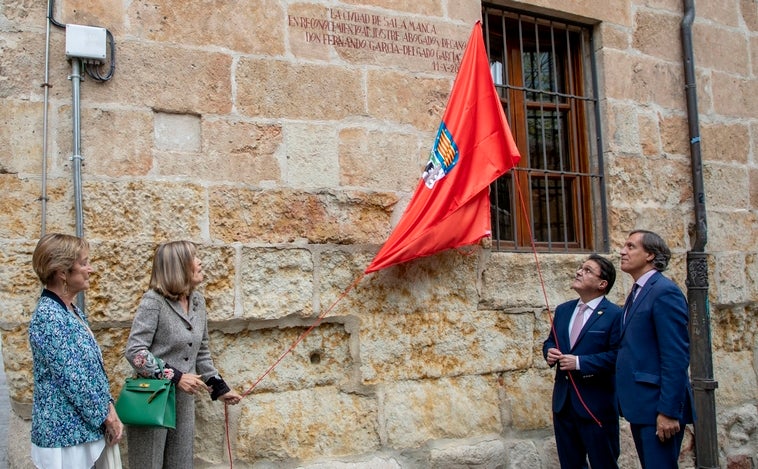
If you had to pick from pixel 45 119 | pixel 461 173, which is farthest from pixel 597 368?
pixel 45 119

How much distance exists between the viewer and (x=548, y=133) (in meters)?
5.04

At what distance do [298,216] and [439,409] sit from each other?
53.1 inches

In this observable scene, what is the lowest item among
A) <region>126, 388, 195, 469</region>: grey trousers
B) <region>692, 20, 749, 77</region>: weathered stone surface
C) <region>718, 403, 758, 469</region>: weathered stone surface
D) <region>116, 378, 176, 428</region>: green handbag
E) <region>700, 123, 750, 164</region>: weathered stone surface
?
<region>718, 403, 758, 469</region>: weathered stone surface

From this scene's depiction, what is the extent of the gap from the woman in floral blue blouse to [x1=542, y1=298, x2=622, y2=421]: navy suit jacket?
7.16 feet

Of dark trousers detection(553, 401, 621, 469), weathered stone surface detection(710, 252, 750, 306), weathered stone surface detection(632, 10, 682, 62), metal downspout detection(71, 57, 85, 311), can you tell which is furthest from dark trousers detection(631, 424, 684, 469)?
weathered stone surface detection(632, 10, 682, 62)

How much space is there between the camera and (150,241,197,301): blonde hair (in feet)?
10.9

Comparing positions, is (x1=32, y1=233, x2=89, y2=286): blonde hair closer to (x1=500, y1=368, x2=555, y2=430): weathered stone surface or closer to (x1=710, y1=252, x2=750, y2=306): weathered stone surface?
(x1=500, y1=368, x2=555, y2=430): weathered stone surface

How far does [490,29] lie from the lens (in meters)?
4.90

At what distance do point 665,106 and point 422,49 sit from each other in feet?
6.34

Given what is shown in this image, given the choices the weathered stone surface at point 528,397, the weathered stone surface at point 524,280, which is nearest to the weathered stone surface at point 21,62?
the weathered stone surface at point 524,280

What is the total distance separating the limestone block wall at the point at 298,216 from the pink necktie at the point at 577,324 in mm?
616

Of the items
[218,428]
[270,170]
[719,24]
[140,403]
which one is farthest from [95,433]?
[719,24]

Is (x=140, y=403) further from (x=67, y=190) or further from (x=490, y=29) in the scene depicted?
(x=490, y=29)

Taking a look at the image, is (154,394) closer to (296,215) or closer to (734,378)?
(296,215)
